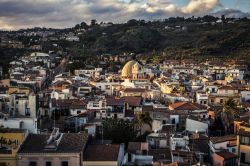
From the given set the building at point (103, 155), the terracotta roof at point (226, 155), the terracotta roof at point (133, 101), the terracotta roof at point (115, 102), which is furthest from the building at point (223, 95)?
the building at point (103, 155)

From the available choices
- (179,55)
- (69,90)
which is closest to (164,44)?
(179,55)

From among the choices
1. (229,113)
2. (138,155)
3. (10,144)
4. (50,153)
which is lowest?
(138,155)

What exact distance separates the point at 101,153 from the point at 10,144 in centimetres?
400

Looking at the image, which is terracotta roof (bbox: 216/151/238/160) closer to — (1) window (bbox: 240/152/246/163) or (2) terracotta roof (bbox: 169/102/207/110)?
(1) window (bbox: 240/152/246/163)

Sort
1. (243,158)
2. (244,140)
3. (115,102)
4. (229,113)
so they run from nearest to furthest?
(243,158) → (244,140) → (229,113) → (115,102)

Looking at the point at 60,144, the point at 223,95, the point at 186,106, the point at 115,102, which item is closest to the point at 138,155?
the point at 60,144

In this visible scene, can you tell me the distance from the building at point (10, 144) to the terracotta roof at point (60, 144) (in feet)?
0.91

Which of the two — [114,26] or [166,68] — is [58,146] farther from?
[114,26]

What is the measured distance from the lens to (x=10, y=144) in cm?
2091

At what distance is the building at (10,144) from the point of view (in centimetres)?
2017

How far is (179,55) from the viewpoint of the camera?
306ft

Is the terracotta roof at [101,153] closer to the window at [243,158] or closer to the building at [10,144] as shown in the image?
the building at [10,144]

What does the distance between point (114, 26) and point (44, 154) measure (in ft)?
416

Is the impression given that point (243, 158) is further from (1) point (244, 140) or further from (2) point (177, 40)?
(2) point (177, 40)
